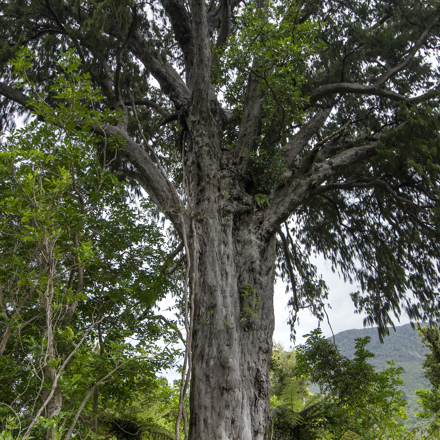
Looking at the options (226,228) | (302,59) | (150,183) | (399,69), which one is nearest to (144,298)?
(226,228)

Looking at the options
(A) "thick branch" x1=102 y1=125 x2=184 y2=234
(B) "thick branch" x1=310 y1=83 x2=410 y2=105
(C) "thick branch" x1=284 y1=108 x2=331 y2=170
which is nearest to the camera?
(A) "thick branch" x1=102 y1=125 x2=184 y2=234

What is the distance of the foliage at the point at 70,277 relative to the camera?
226 centimetres

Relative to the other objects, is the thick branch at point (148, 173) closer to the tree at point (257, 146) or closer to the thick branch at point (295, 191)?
the tree at point (257, 146)

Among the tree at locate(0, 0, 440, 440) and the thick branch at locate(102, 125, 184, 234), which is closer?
the tree at locate(0, 0, 440, 440)

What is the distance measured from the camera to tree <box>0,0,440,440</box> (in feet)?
11.1

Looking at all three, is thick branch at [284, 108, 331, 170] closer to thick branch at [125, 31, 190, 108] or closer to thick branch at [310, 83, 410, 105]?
thick branch at [310, 83, 410, 105]

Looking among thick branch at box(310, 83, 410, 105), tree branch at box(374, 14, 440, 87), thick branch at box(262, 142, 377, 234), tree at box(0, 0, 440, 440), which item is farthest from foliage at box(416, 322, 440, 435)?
tree branch at box(374, 14, 440, 87)

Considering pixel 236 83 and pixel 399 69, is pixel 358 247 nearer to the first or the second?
pixel 399 69

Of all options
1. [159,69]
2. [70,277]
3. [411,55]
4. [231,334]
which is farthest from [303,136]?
[70,277]

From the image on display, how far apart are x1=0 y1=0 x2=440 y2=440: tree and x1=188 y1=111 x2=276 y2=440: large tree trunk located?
1 cm

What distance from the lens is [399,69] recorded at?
18.2 feet

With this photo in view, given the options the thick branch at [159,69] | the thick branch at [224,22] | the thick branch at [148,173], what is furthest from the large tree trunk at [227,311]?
the thick branch at [224,22]

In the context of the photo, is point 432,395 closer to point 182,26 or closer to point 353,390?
point 353,390

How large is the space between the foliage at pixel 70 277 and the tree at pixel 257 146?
1.60 ft
